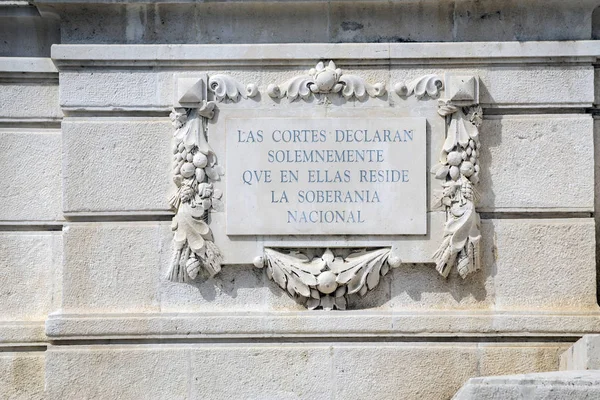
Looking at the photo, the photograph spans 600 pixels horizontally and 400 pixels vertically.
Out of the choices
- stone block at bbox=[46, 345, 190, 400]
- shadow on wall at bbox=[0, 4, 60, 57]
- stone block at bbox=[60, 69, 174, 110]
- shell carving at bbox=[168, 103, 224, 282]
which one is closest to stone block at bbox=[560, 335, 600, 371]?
shell carving at bbox=[168, 103, 224, 282]

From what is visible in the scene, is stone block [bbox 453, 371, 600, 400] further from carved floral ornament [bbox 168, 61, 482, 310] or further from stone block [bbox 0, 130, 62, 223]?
stone block [bbox 0, 130, 62, 223]

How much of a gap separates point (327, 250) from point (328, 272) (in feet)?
0.57

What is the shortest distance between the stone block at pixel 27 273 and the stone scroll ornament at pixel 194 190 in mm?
977

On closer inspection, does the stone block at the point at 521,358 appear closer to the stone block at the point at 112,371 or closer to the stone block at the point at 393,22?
the stone block at the point at 112,371

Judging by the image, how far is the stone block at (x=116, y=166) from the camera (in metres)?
7.78

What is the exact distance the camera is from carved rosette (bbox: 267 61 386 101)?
7.75 meters

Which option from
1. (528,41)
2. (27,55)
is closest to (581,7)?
(528,41)

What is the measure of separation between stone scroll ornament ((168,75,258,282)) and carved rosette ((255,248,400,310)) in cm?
43

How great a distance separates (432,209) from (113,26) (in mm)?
2723

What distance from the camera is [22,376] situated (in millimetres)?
7887

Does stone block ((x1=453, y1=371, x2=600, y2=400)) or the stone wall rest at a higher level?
the stone wall

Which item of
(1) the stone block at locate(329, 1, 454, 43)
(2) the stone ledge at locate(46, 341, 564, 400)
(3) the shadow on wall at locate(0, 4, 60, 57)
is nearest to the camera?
(2) the stone ledge at locate(46, 341, 564, 400)

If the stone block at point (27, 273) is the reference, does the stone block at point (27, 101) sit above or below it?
above

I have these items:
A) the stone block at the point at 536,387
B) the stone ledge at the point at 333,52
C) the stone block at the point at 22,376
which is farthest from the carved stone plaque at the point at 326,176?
the stone block at the point at 22,376
